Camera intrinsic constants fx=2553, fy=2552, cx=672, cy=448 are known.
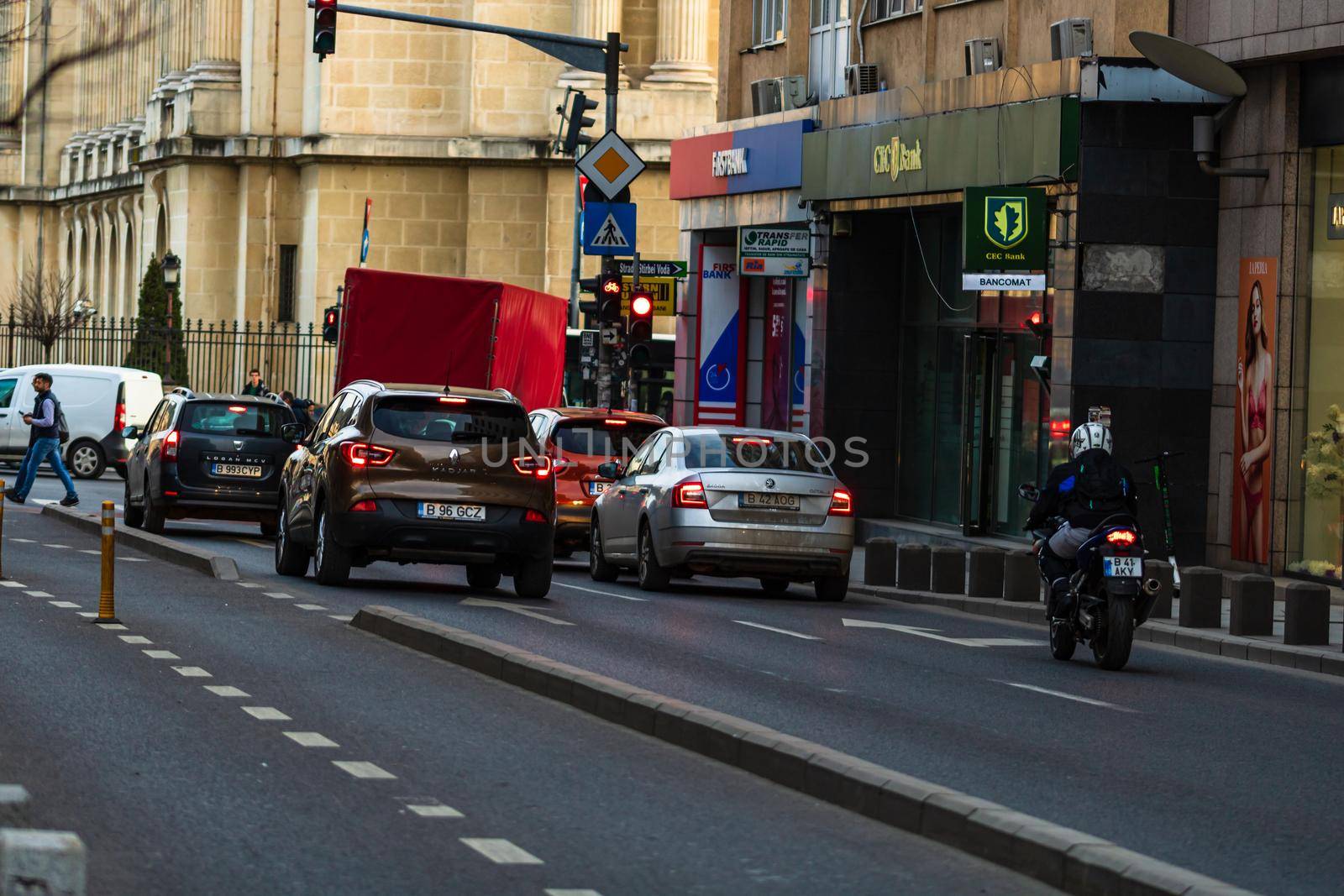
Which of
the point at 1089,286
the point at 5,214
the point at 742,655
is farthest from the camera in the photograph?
the point at 5,214

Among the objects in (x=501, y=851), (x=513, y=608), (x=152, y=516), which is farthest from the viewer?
(x=152, y=516)

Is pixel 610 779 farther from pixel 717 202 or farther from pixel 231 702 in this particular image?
pixel 717 202

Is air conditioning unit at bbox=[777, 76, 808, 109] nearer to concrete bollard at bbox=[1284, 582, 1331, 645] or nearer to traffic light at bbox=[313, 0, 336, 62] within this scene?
traffic light at bbox=[313, 0, 336, 62]

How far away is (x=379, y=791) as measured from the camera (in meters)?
9.52

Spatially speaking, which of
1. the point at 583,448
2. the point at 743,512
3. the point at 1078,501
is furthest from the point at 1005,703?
the point at 583,448

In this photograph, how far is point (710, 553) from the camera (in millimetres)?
21062

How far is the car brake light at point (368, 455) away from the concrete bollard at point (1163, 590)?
5.94 metres

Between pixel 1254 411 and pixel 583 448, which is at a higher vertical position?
pixel 1254 411

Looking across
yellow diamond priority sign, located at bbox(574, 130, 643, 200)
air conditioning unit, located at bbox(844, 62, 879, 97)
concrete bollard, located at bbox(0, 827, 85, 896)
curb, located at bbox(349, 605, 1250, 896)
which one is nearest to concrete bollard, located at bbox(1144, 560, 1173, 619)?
curb, located at bbox(349, 605, 1250, 896)

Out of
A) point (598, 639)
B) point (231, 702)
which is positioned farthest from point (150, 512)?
point (231, 702)

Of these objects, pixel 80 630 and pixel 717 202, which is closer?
pixel 80 630

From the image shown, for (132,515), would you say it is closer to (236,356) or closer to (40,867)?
(40,867)

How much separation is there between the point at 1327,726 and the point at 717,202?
23.2 meters

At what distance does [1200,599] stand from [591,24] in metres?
41.8
